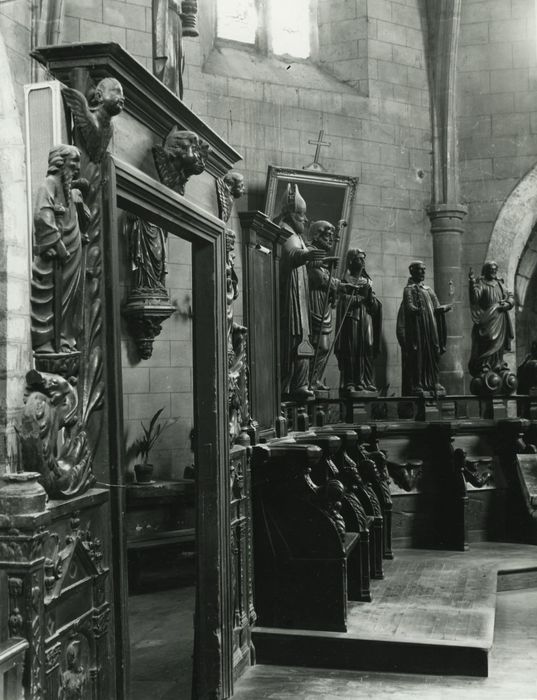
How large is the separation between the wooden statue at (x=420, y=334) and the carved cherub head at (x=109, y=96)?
21.6ft

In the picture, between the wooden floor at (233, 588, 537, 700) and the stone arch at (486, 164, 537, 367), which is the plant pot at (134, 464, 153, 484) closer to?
the wooden floor at (233, 588, 537, 700)

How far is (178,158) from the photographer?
11.6 feet

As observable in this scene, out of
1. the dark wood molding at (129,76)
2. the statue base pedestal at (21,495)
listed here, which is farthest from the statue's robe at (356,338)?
the statue base pedestal at (21,495)

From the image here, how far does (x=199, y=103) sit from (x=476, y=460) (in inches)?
176

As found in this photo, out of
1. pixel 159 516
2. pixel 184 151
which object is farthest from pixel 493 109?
pixel 184 151

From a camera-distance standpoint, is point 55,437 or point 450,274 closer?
point 55,437

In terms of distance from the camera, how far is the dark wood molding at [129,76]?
2822 millimetres

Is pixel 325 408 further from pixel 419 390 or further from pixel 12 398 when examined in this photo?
pixel 12 398

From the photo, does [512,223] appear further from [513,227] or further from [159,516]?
[159,516]

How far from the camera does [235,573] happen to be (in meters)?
4.64

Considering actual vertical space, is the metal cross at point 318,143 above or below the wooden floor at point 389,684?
above

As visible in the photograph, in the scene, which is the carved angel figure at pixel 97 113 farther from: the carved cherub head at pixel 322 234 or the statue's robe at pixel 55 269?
the carved cherub head at pixel 322 234

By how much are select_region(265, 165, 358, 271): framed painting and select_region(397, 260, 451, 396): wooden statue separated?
4.39 feet

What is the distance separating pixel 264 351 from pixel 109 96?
3.02m
